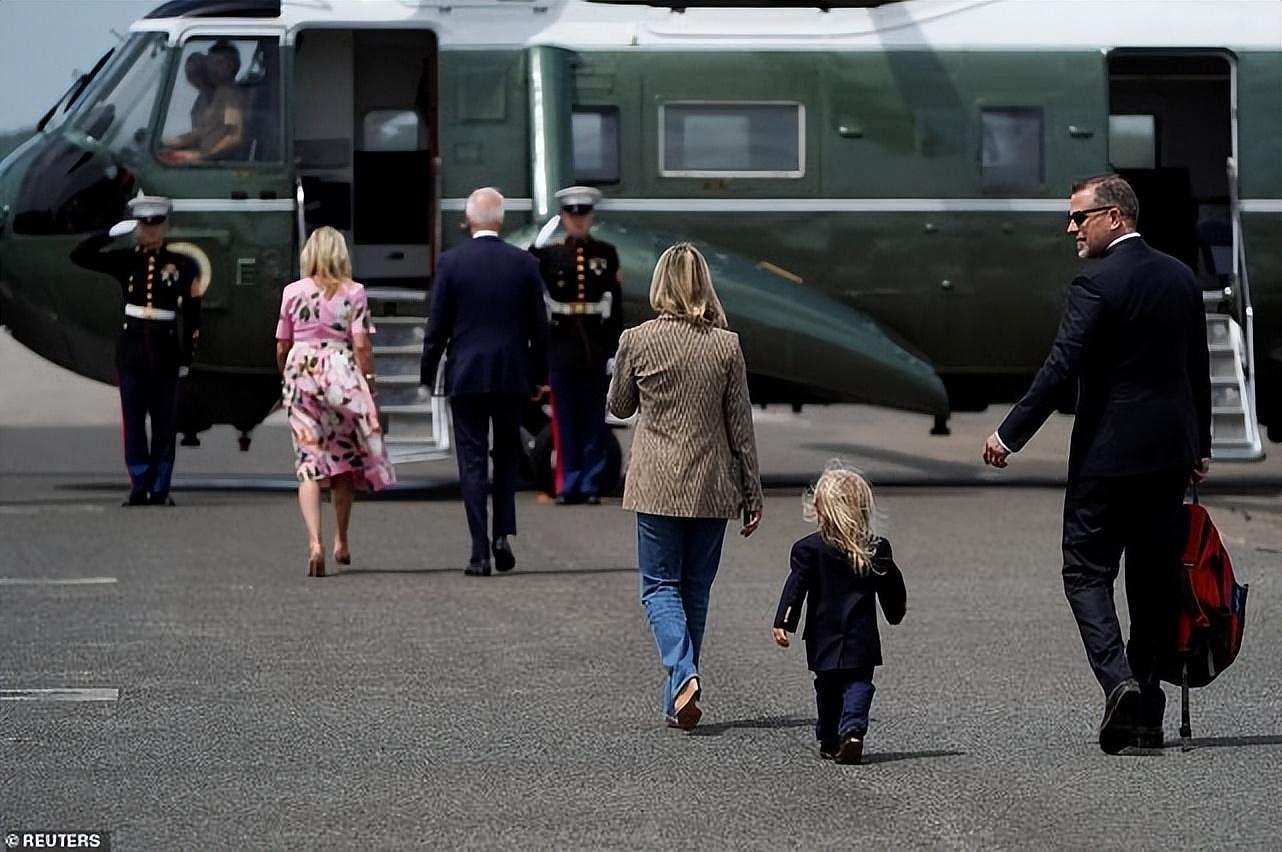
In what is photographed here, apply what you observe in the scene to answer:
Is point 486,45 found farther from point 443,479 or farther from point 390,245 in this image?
point 443,479

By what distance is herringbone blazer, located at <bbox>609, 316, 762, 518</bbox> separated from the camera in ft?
27.0

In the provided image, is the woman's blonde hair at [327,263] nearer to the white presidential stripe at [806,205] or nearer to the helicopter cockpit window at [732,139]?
the white presidential stripe at [806,205]

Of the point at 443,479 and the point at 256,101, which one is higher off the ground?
the point at 256,101

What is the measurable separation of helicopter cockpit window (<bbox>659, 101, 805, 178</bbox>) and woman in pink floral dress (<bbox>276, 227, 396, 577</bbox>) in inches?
173

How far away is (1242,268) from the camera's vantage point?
1630cm

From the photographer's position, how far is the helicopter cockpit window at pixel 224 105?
16.0m

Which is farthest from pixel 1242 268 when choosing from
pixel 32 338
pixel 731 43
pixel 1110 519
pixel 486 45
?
pixel 1110 519

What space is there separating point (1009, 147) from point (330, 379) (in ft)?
19.5

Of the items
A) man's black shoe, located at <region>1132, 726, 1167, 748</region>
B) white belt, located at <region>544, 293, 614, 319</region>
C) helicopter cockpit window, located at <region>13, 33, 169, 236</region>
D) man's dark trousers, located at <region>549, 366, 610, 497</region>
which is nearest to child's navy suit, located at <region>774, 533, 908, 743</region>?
man's black shoe, located at <region>1132, 726, 1167, 748</region>

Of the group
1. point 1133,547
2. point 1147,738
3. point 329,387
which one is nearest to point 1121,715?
point 1147,738

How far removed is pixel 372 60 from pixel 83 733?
974 centimetres

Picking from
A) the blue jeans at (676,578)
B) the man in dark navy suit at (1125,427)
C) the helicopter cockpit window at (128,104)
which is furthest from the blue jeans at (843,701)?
the helicopter cockpit window at (128,104)

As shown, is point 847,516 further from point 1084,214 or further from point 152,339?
point 152,339

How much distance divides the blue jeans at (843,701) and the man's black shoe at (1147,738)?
2.71ft
